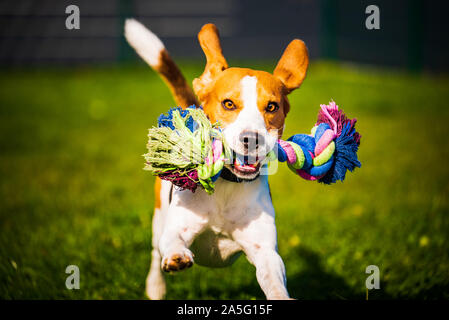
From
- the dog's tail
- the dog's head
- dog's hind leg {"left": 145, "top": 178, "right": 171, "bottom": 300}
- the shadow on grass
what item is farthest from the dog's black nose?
the shadow on grass

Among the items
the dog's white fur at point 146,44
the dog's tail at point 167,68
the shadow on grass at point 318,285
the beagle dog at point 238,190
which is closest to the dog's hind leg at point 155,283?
the beagle dog at point 238,190

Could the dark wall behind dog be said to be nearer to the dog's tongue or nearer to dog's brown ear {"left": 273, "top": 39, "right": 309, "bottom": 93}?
dog's brown ear {"left": 273, "top": 39, "right": 309, "bottom": 93}

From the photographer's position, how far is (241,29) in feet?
48.8

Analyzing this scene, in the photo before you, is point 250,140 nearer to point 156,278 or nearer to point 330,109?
point 330,109

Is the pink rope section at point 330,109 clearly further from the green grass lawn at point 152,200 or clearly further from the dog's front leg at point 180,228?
the green grass lawn at point 152,200

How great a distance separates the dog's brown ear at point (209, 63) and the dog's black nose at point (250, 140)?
1.90 ft

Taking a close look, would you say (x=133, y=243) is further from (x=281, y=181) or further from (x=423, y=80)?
(x=423, y=80)

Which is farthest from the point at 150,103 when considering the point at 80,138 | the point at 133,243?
the point at 133,243

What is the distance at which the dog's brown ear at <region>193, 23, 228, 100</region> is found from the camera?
2783 millimetres

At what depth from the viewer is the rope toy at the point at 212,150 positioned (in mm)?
2227

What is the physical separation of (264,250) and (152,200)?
2811 millimetres

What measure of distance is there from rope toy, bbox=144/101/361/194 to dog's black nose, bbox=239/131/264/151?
86mm

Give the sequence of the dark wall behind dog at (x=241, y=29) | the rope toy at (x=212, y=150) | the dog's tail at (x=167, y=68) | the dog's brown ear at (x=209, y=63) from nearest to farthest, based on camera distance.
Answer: the rope toy at (x=212, y=150) < the dog's brown ear at (x=209, y=63) < the dog's tail at (x=167, y=68) < the dark wall behind dog at (x=241, y=29)
